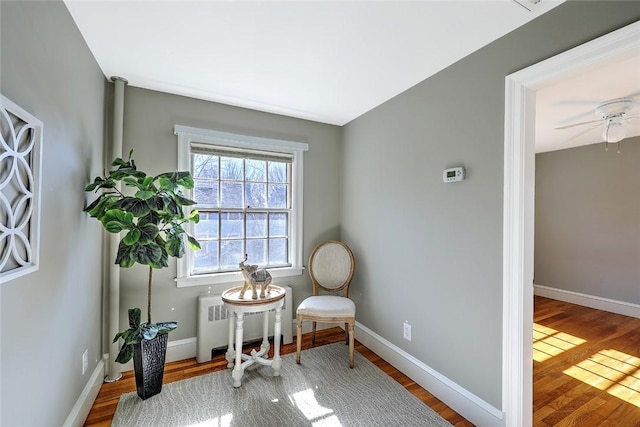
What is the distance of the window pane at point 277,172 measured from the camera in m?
2.89

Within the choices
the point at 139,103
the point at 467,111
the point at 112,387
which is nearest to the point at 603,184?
the point at 467,111

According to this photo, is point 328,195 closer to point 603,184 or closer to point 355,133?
point 355,133

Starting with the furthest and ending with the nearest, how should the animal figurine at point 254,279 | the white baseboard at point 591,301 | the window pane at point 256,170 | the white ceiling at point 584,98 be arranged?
the white baseboard at point 591,301 → the window pane at point 256,170 → the animal figurine at point 254,279 → the white ceiling at point 584,98

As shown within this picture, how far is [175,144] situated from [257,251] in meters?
1.28

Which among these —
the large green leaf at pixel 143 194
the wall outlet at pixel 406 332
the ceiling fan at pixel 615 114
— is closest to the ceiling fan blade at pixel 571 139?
the ceiling fan at pixel 615 114

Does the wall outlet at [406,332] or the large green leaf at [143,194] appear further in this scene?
the wall outlet at [406,332]

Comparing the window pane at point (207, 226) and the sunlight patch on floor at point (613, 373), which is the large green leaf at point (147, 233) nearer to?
the window pane at point (207, 226)

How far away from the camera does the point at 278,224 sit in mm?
2945

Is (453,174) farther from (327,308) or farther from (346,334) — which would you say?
(346,334)

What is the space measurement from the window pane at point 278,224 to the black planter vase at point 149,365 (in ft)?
4.43

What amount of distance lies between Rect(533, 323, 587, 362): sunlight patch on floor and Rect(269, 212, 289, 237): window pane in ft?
8.99

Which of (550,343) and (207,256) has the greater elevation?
(207,256)

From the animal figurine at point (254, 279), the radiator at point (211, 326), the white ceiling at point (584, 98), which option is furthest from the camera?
the radiator at point (211, 326)

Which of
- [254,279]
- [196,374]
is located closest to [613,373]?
[254,279]
